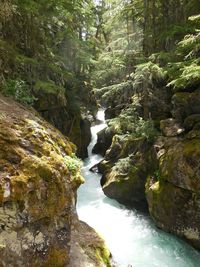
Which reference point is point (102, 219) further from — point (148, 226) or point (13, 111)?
point (13, 111)

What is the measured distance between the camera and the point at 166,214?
38.5 ft

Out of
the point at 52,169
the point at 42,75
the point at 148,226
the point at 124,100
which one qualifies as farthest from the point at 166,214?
the point at 124,100

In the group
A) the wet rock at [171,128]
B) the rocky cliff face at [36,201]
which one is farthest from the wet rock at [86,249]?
the wet rock at [171,128]

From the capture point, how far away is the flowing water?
10211 millimetres

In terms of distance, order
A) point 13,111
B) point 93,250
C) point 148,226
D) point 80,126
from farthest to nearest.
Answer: point 80,126 < point 148,226 < point 13,111 < point 93,250

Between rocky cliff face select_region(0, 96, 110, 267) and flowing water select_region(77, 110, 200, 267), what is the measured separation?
9.85 ft

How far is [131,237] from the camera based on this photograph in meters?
11.8

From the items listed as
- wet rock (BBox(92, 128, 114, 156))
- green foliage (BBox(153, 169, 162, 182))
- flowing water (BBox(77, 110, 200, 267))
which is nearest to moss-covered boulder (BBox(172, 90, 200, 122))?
green foliage (BBox(153, 169, 162, 182))

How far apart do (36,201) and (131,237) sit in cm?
652

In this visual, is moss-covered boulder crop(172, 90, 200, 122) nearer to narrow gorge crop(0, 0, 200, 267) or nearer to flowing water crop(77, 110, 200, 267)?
narrow gorge crop(0, 0, 200, 267)

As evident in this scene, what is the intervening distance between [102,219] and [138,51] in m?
10.3

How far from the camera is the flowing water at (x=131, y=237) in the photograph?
33.5ft

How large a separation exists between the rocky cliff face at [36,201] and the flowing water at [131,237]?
300cm

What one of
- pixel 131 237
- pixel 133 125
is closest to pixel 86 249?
pixel 131 237
